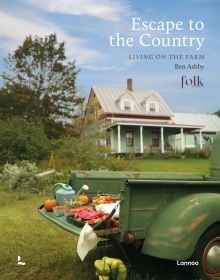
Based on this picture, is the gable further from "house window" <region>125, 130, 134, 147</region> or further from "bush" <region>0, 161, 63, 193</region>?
"bush" <region>0, 161, 63, 193</region>

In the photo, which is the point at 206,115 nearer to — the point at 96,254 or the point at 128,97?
the point at 128,97

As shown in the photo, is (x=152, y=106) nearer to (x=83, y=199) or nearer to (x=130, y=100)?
(x=130, y=100)

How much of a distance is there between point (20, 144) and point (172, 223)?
18.9m

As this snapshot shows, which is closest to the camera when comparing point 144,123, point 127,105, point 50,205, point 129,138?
point 50,205

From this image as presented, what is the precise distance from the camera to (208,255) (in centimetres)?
427

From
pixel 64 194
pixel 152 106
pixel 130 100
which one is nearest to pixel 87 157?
pixel 64 194

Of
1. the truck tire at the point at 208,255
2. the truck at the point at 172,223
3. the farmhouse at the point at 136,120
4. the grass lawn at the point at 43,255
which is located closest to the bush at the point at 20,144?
the farmhouse at the point at 136,120

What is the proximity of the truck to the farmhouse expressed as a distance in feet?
94.4

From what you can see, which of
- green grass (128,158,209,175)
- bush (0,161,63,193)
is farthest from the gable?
bush (0,161,63,193)

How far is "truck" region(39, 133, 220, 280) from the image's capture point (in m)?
4.05

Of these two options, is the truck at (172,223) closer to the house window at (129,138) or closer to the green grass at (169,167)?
the green grass at (169,167)

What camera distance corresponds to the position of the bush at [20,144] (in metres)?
22.2

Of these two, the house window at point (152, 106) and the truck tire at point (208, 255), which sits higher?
the house window at point (152, 106)

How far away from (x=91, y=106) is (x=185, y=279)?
3408 cm
